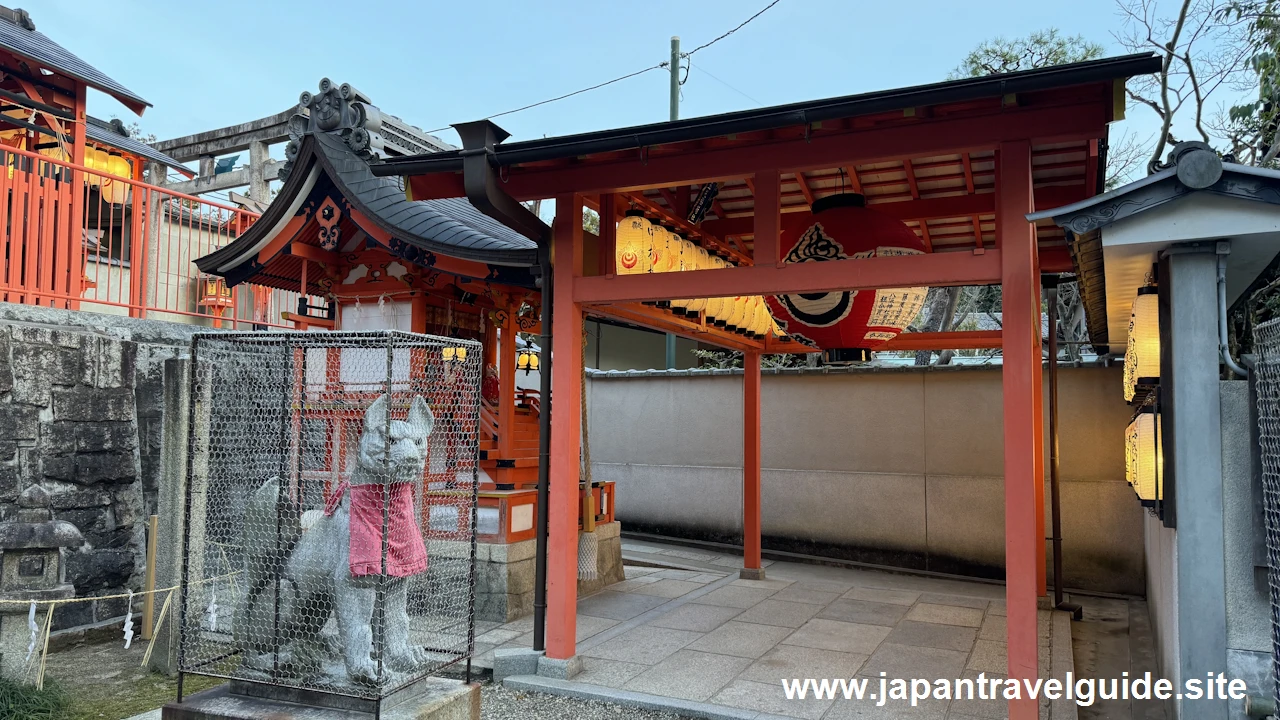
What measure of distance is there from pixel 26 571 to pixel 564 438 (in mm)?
4059

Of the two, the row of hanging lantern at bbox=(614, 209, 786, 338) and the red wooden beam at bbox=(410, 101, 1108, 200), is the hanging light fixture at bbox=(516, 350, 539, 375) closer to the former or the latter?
the row of hanging lantern at bbox=(614, 209, 786, 338)

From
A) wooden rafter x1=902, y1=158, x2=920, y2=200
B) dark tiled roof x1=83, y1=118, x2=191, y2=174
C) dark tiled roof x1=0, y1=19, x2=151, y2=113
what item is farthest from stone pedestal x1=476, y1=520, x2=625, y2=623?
dark tiled roof x1=83, y1=118, x2=191, y2=174

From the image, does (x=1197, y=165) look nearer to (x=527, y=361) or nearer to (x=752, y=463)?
(x=752, y=463)

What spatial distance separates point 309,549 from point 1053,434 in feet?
26.5

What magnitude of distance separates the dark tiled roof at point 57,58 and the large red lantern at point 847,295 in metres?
9.19

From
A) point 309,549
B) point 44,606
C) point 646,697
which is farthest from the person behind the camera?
point 44,606

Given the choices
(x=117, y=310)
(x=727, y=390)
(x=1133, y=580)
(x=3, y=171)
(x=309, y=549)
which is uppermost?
(x=3, y=171)

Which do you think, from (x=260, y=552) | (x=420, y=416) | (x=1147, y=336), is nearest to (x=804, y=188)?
(x=1147, y=336)

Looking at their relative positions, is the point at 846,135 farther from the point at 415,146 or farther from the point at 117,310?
the point at 117,310

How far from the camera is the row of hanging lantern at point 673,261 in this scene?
632 cm

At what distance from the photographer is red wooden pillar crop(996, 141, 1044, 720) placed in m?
4.99

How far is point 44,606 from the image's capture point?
649 centimetres

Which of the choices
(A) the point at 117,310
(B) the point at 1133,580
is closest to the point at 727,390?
(B) the point at 1133,580

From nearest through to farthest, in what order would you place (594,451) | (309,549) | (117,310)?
(309,549)
(117,310)
(594,451)
